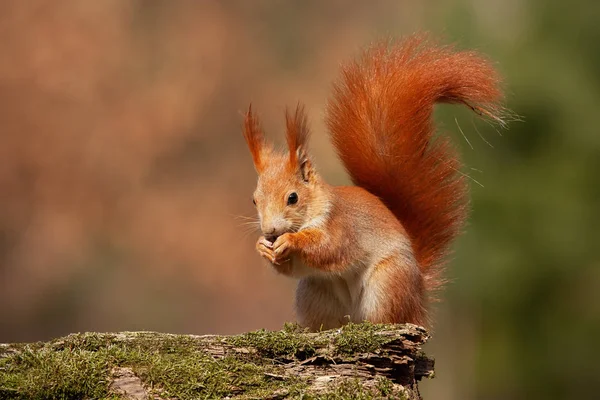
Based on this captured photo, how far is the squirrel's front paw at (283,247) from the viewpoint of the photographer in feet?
7.61

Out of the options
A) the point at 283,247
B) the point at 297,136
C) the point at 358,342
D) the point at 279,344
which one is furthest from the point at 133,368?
the point at 297,136

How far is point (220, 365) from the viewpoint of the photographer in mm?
1810

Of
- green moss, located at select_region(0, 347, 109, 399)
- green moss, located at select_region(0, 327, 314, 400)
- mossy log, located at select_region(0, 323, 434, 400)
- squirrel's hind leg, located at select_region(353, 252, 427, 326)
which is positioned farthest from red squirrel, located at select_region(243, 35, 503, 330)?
green moss, located at select_region(0, 347, 109, 399)

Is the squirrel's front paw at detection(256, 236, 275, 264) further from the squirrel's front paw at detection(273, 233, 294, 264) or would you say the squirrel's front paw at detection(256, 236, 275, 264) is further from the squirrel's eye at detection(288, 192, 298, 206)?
the squirrel's eye at detection(288, 192, 298, 206)

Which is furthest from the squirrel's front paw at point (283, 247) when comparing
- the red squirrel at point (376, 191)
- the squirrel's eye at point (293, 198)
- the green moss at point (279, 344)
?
the green moss at point (279, 344)

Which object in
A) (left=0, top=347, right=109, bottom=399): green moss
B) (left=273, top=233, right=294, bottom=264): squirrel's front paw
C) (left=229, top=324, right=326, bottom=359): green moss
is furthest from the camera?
(left=273, top=233, right=294, bottom=264): squirrel's front paw

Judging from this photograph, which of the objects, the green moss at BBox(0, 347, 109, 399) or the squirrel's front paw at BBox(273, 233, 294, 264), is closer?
the green moss at BBox(0, 347, 109, 399)

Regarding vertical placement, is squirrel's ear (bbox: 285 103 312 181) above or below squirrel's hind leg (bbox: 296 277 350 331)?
above

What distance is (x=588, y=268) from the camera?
489 centimetres

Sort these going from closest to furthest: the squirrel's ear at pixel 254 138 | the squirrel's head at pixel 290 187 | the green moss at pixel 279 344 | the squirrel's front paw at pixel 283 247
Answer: the green moss at pixel 279 344, the squirrel's front paw at pixel 283 247, the squirrel's head at pixel 290 187, the squirrel's ear at pixel 254 138

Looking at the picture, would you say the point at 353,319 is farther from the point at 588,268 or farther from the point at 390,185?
the point at 588,268

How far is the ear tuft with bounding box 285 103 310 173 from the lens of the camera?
2440 mm

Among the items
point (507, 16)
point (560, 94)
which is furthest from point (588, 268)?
point (507, 16)

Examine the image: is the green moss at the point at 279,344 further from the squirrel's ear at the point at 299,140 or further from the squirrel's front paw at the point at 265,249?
the squirrel's ear at the point at 299,140
